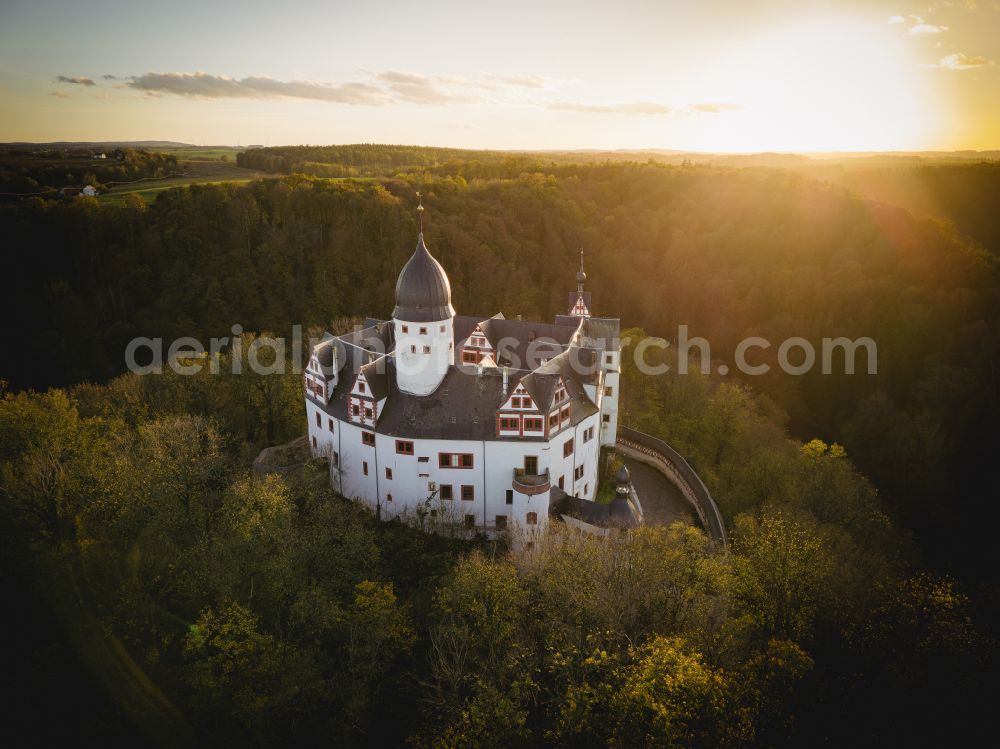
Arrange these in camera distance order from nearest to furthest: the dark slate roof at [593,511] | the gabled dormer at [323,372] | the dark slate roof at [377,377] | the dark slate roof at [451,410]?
the dark slate roof at [593,511] → the dark slate roof at [451,410] → the dark slate roof at [377,377] → the gabled dormer at [323,372]

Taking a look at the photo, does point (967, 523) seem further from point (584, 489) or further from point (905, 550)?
point (584, 489)

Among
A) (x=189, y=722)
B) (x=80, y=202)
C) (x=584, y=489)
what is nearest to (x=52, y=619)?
(x=189, y=722)

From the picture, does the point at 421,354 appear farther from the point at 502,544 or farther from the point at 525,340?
the point at 502,544

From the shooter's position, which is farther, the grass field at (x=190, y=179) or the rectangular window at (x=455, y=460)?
the grass field at (x=190, y=179)

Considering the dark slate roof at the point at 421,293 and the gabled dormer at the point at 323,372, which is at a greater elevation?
the dark slate roof at the point at 421,293

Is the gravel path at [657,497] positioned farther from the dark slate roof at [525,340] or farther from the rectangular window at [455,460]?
the rectangular window at [455,460]

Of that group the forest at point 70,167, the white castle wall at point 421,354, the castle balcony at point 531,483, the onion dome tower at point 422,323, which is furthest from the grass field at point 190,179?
the castle balcony at point 531,483
